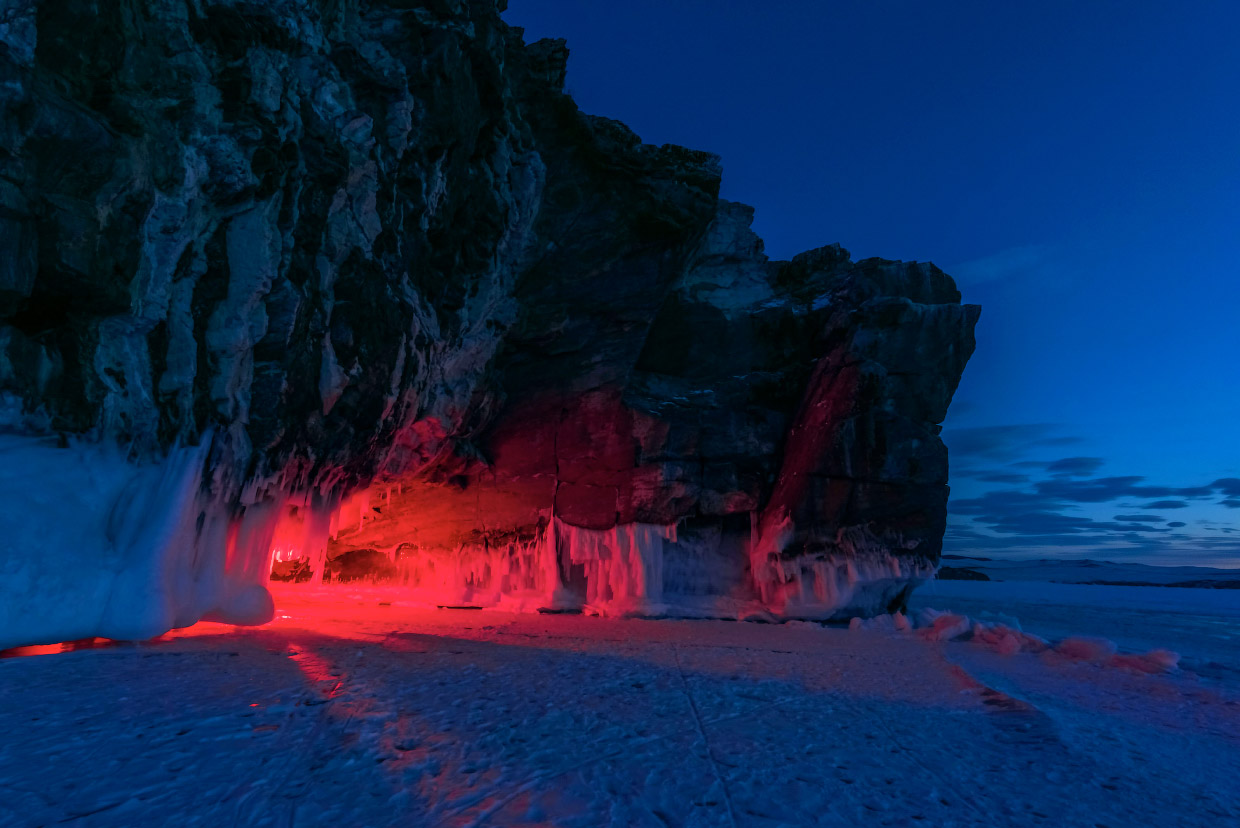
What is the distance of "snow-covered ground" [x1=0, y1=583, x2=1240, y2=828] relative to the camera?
346 centimetres

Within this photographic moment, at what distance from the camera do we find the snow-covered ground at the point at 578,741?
346 cm

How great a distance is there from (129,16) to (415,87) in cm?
469

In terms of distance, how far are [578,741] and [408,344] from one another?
10.5m

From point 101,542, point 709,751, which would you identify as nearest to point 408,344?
point 101,542


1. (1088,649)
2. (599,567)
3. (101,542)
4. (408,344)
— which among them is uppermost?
(408,344)

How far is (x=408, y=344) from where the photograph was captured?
43.4 ft

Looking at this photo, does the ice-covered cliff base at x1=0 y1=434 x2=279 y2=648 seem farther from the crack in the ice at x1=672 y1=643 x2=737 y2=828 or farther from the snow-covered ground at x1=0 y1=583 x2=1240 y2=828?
the crack in the ice at x1=672 y1=643 x2=737 y2=828

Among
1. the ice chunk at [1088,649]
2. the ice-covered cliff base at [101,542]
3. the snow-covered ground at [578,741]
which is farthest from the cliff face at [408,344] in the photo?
the ice chunk at [1088,649]

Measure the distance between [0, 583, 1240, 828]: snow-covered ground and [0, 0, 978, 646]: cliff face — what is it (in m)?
3.21

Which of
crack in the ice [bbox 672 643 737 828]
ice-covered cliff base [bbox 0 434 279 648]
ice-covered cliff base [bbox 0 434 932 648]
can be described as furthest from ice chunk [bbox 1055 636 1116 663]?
ice-covered cliff base [bbox 0 434 279 648]

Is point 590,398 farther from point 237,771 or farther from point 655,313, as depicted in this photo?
point 237,771

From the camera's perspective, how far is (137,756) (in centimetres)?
381

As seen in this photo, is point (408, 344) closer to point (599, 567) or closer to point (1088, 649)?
point (599, 567)

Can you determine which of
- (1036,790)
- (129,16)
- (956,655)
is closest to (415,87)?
(129,16)
